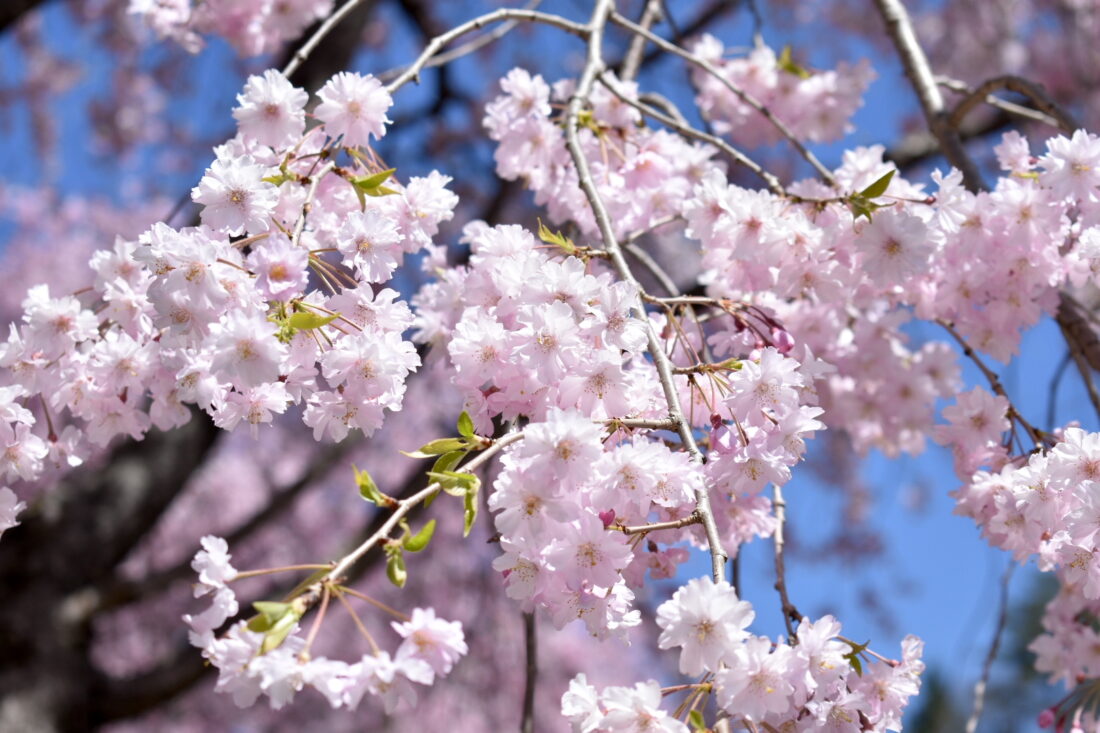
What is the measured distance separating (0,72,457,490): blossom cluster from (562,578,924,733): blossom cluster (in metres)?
0.47

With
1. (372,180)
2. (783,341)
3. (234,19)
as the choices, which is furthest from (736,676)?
(234,19)

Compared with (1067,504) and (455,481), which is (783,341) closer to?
(1067,504)

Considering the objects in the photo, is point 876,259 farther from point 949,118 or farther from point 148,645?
point 148,645

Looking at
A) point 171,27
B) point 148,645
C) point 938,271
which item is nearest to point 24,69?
point 148,645

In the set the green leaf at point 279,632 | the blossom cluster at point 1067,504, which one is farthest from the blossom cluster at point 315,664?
the blossom cluster at point 1067,504

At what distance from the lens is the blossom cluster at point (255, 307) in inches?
46.2

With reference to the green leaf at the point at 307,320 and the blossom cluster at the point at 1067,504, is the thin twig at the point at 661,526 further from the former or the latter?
the blossom cluster at the point at 1067,504

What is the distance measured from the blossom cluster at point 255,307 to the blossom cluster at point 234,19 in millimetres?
916

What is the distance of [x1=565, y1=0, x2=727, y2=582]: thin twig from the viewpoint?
1024 millimetres

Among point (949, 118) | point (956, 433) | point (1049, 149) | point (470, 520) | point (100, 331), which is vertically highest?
point (949, 118)

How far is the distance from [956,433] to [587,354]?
92cm

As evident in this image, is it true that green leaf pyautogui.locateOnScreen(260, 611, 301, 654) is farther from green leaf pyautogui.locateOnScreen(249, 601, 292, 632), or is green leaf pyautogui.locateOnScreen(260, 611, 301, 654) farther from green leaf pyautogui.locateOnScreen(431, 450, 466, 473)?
green leaf pyautogui.locateOnScreen(431, 450, 466, 473)

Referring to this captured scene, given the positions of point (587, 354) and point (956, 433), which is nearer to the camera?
point (587, 354)

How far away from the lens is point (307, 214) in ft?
4.47
